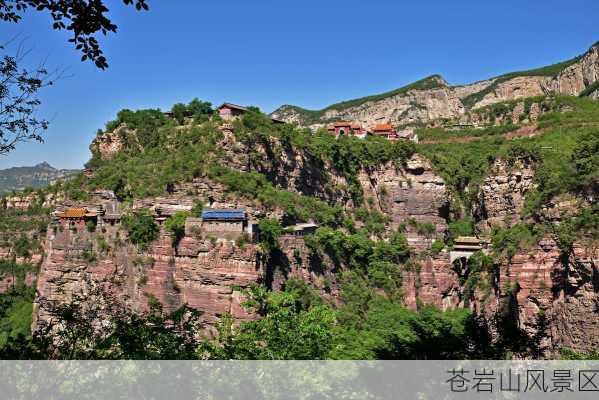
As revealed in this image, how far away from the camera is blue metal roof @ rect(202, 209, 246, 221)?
30938 mm

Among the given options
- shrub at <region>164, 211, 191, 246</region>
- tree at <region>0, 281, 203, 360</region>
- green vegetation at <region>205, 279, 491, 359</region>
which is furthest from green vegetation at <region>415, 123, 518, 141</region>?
tree at <region>0, 281, 203, 360</region>

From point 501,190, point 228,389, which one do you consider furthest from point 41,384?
point 501,190

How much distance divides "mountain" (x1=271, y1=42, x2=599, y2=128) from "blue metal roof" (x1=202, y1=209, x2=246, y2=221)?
51516 mm

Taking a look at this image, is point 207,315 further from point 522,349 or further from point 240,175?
point 522,349

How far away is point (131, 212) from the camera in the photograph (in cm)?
3450

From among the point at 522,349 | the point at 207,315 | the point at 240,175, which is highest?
the point at 240,175

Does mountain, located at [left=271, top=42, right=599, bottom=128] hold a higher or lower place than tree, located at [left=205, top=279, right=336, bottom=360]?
higher

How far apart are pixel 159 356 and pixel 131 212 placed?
24828 mm

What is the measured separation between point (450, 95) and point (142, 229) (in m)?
84.7

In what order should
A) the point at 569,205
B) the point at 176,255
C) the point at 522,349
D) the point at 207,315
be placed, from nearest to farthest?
the point at 522,349, the point at 569,205, the point at 207,315, the point at 176,255

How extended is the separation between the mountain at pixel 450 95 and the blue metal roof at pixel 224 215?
5152 centimetres

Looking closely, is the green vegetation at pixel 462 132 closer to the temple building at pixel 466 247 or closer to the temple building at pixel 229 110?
the temple building at pixel 466 247

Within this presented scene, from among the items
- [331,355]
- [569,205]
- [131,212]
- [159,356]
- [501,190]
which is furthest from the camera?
[501,190]

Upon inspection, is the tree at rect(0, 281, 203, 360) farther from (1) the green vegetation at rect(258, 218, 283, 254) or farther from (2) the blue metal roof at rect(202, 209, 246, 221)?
(1) the green vegetation at rect(258, 218, 283, 254)
